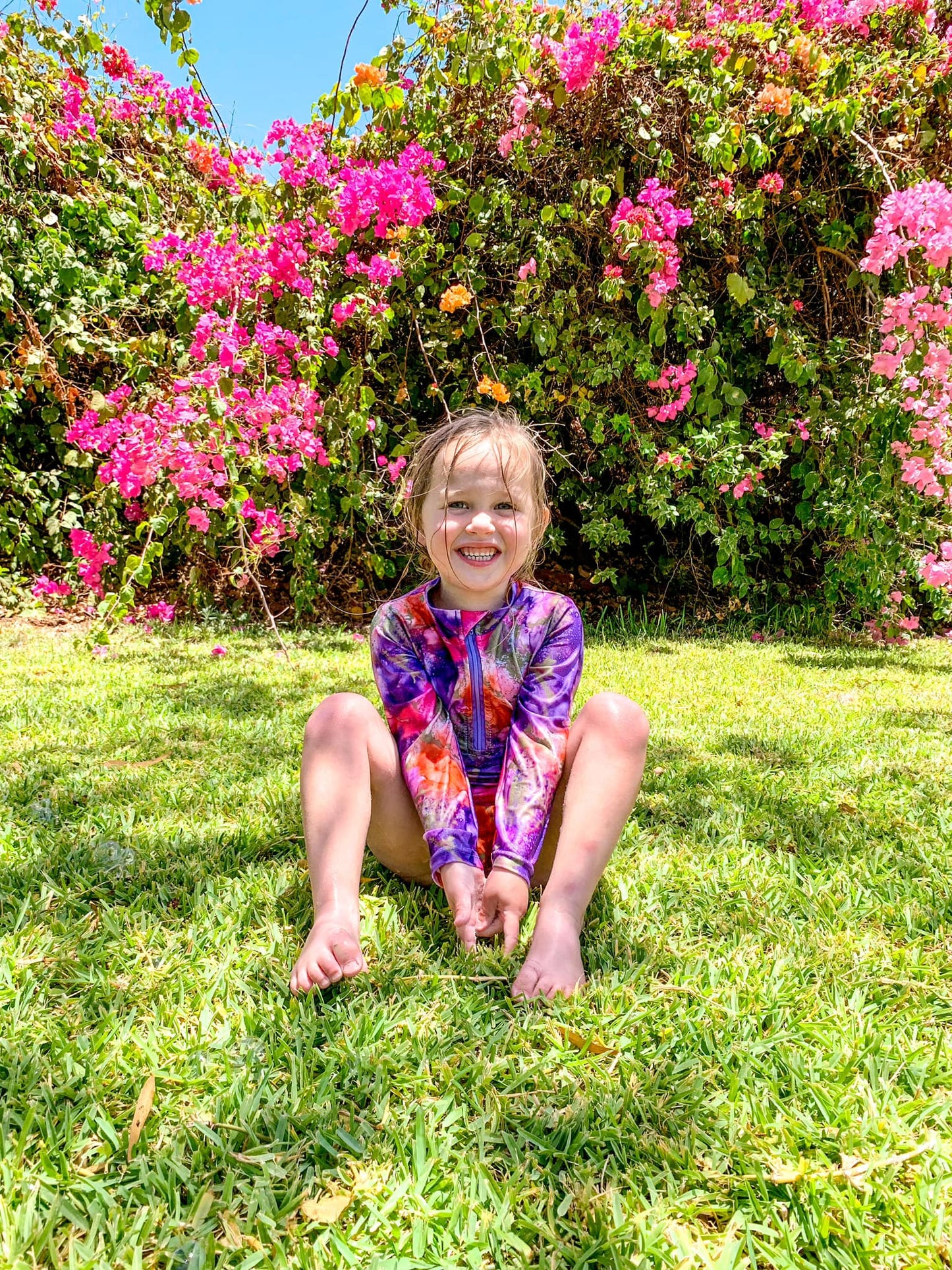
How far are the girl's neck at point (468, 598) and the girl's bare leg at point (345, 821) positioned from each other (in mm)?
301

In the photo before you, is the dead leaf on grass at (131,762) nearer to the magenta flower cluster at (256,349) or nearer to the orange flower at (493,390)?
the magenta flower cluster at (256,349)

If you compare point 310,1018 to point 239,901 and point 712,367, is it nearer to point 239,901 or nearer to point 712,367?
point 239,901

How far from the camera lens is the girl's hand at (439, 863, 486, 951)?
139 cm

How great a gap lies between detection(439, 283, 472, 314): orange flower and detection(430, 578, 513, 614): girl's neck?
291 centimetres

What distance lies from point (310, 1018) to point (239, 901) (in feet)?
1.38

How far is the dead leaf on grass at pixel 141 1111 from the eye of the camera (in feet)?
3.11

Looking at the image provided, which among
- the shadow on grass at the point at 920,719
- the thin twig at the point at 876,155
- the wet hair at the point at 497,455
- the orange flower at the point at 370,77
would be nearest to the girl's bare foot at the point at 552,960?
the wet hair at the point at 497,455

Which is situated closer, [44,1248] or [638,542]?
[44,1248]

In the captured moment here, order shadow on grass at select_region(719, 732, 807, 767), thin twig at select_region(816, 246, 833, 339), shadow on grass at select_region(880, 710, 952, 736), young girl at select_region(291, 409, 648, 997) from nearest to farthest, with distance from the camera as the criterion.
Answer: young girl at select_region(291, 409, 648, 997) < shadow on grass at select_region(719, 732, 807, 767) < shadow on grass at select_region(880, 710, 952, 736) < thin twig at select_region(816, 246, 833, 339)

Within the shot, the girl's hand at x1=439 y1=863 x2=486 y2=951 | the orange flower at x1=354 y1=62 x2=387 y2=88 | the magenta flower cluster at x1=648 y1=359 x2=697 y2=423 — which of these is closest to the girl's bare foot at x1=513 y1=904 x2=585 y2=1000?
the girl's hand at x1=439 y1=863 x2=486 y2=951

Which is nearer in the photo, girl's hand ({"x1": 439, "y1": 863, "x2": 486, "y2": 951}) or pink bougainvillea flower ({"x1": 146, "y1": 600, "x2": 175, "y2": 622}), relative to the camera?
girl's hand ({"x1": 439, "y1": 863, "x2": 486, "y2": 951})

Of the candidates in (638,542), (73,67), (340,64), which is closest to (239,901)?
(340,64)

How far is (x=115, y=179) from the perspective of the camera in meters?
4.75

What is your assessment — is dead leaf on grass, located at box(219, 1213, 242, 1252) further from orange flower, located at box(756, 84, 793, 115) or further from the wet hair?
orange flower, located at box(756, 84, 793, 115)
